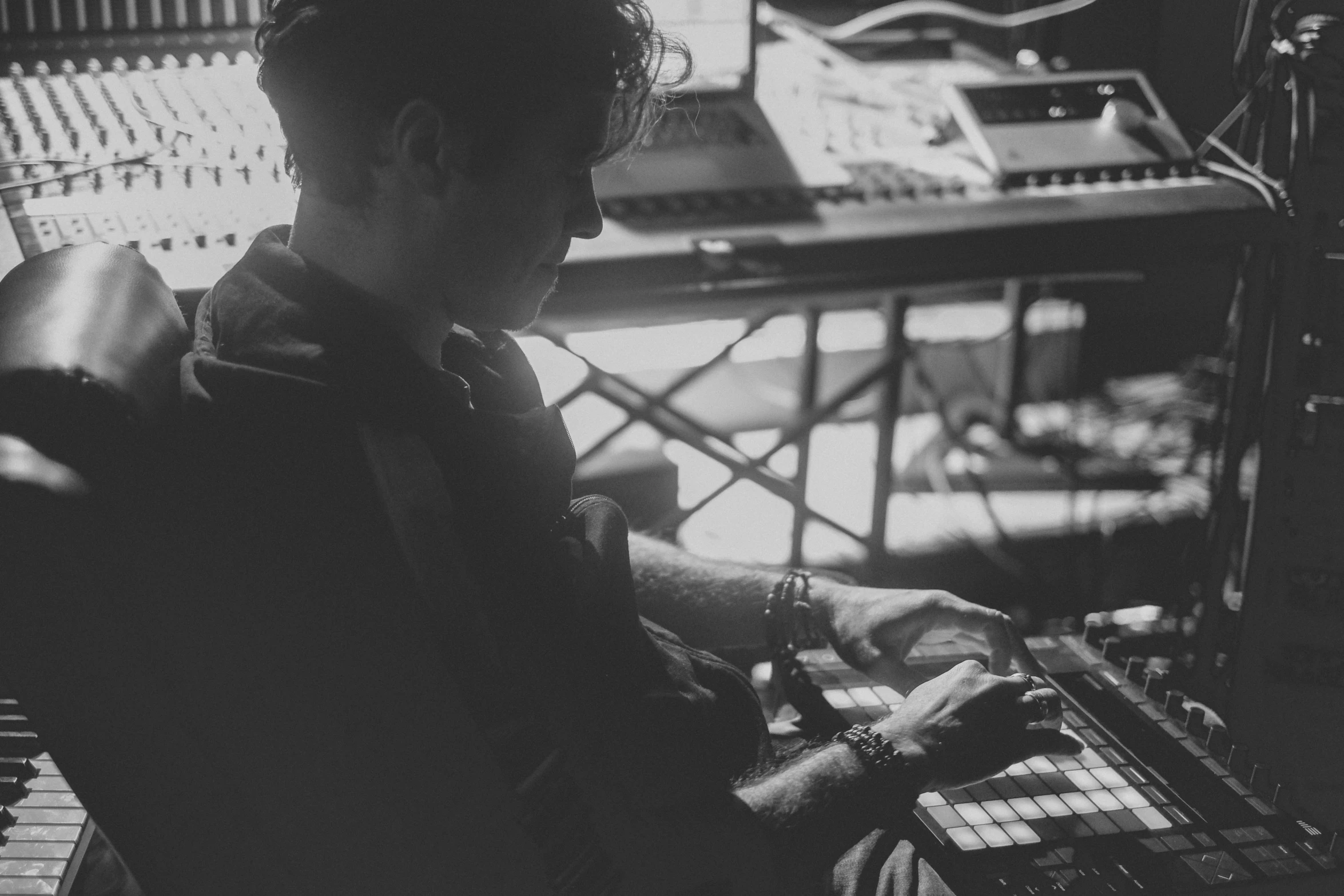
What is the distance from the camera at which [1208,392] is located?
260cm

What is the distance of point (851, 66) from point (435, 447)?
5.16 ft

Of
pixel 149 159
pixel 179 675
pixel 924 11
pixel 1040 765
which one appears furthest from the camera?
pixel 924 11

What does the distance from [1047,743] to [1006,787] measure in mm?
92

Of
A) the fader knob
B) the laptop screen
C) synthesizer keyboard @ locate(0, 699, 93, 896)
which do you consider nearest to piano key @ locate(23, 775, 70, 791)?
synthesizer keyboard @ locate(0, 699, 93, 896)

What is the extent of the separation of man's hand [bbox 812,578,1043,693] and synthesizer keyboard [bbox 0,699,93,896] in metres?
0.66

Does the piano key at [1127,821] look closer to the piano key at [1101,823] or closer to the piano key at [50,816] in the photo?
the piano key at [1101,823]

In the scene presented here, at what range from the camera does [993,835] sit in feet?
3.18

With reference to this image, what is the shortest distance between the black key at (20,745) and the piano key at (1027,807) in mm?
768

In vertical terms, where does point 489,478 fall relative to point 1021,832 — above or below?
above

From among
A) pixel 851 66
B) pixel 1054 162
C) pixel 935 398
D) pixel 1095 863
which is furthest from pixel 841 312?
pixel 1095 863

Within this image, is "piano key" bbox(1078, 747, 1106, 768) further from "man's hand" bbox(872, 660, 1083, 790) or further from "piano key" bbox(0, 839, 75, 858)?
"piano key" bbox(0, 839, 75, 858)

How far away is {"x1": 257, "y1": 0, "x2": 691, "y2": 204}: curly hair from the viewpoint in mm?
796

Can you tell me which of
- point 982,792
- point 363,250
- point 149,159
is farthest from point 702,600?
point 149,159

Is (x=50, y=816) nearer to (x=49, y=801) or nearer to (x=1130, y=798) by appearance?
(x=49, y=801)
